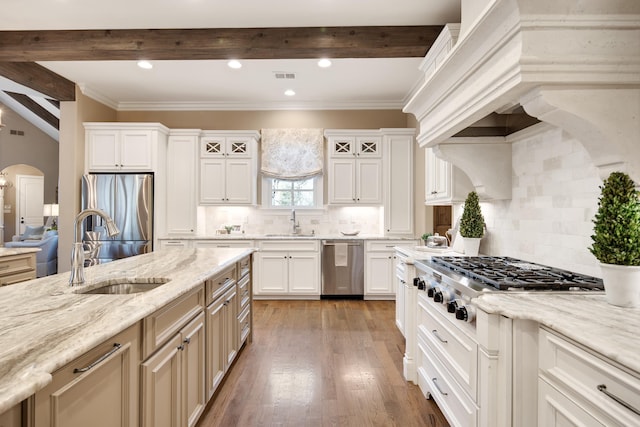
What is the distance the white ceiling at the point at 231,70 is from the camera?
289 cm

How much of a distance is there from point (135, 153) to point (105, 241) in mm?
1264

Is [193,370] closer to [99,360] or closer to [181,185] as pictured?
[99,360]

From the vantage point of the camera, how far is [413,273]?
8.55 feet

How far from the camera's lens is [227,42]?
3211 millimetres

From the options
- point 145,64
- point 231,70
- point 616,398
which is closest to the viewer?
point 616,398

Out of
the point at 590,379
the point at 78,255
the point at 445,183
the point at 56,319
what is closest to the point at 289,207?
the point at 445,183

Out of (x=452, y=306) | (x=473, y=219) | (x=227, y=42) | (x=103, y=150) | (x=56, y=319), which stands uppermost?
(x=227, y=42)

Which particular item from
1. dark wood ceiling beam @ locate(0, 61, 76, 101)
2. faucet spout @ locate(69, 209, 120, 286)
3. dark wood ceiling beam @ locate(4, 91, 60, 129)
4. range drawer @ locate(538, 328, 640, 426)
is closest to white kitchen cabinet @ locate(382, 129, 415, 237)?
Answer: range drawer @ locate(538, 328, 640, 426)

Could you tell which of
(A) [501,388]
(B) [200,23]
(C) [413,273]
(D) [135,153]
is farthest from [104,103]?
(A) [501,388]

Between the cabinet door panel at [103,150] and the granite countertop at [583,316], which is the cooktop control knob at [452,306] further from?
the cabinet door panel at [103,150]

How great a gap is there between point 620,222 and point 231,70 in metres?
4.05

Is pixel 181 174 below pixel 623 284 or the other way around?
the other way around

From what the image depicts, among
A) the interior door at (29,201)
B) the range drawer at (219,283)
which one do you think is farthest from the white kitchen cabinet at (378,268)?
the interior door at (29,201)

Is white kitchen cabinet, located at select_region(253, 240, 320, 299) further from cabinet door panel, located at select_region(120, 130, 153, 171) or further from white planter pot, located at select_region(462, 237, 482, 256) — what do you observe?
white planter pot, located at select_region(462, 237, 482, 256)
